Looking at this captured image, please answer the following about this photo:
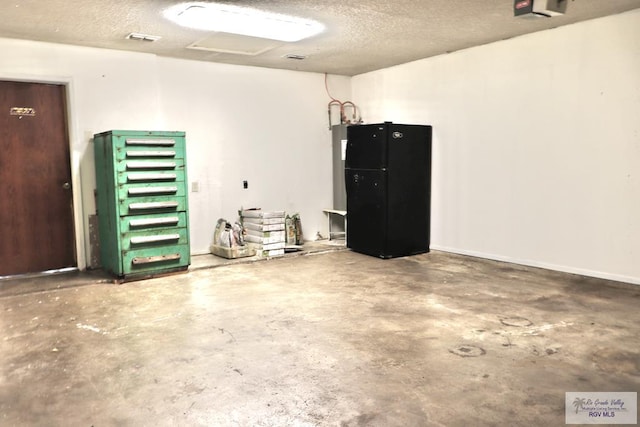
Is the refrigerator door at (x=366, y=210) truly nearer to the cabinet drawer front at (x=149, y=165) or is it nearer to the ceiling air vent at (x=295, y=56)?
the ceiling air vent at (x=295, y=56)

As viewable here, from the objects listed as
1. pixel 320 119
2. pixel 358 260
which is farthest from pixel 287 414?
pixel 320 119

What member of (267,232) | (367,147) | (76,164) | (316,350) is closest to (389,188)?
(367,147)

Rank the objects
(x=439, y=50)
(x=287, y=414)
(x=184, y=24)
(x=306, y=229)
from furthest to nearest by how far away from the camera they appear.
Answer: (x=306, y=229) → (x=439, y=50) → (x=184, y=24) → (x=287, y=414)

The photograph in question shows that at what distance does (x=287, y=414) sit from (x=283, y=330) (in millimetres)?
1087

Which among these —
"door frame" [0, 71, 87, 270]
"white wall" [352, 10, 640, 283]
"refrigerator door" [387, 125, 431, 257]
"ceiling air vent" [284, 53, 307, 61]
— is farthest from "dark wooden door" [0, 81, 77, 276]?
"white wall" [352, 10, 640, 283]

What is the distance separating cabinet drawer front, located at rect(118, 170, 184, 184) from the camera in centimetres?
455

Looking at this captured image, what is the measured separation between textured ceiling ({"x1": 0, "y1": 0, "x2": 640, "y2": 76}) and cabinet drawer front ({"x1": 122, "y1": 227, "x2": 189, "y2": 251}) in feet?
6.21

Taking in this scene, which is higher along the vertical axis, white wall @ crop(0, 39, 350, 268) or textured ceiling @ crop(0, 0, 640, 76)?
textured ceiling @ crop(0, 0, 640, 76)

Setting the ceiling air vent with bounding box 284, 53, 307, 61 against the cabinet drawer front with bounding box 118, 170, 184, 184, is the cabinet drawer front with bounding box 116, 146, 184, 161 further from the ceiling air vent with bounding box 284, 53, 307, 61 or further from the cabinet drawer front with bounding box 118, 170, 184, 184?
the ceiling air vent with bounding box 284, 53, 307, 61

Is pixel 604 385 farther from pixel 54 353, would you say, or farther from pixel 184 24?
pixel 184 24

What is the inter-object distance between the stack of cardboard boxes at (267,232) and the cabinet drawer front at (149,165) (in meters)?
1.28

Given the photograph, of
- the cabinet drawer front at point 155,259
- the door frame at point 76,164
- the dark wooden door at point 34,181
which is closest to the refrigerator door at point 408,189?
the cabinet drawer front at point 155,259

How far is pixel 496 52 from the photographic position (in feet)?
17.0

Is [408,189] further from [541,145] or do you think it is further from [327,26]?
[327,26]
